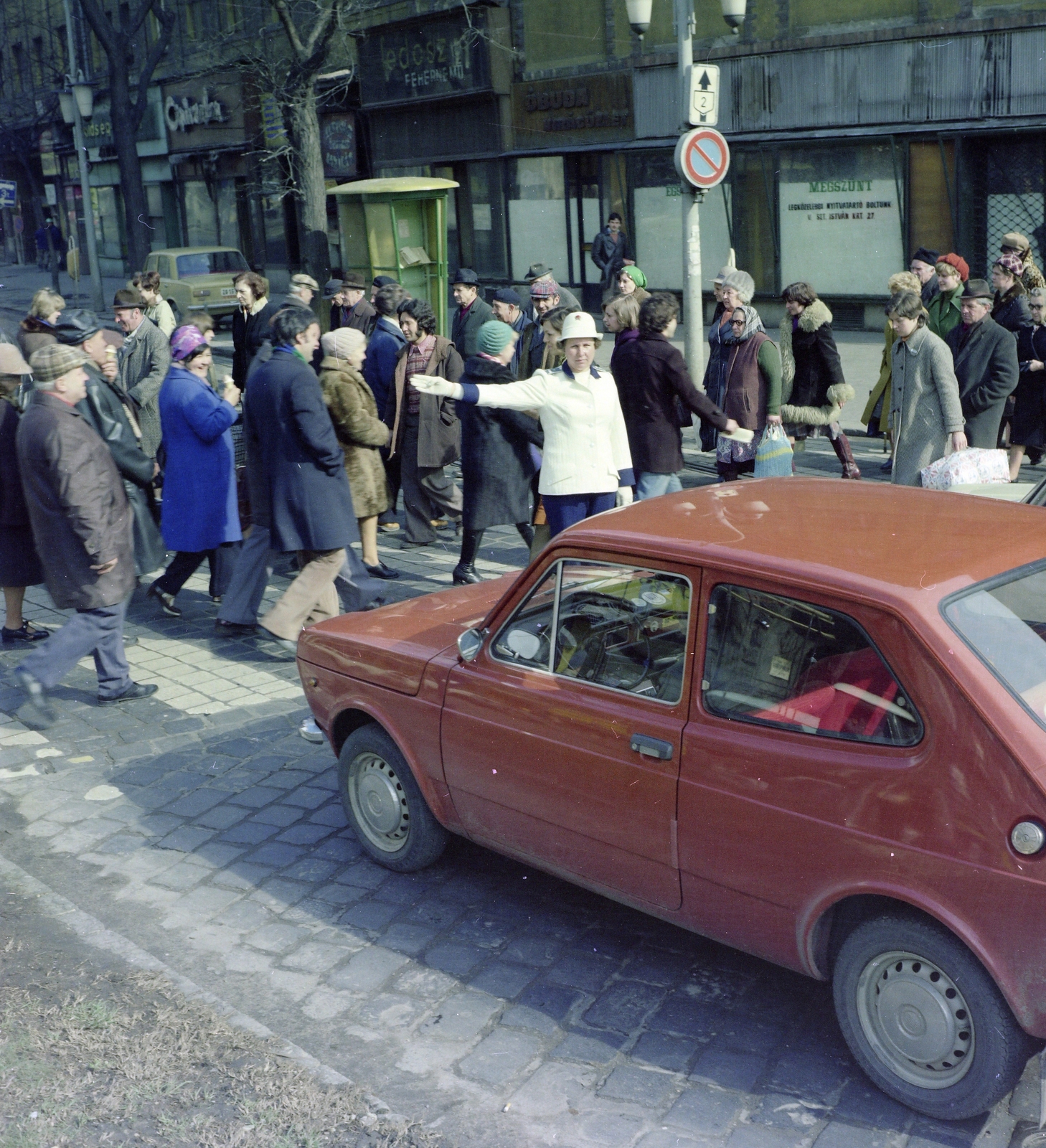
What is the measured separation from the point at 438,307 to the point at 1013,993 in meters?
14.8

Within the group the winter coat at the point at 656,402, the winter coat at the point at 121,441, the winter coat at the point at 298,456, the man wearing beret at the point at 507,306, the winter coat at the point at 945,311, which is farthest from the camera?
the winter coat at the point at 945,311

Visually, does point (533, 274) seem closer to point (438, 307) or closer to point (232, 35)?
point (438, 307)

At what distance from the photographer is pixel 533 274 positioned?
11961 mm

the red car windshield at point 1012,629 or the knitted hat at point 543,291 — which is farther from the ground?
the knitted hat at point 543,291

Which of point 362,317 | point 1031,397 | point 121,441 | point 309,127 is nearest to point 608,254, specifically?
point 309,127

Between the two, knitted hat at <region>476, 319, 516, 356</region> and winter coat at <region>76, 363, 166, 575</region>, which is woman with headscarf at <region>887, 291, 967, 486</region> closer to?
knitted hat at <region>476, 319, 516, 356</region>

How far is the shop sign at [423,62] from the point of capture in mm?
26281

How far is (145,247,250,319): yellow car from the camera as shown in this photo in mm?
28547

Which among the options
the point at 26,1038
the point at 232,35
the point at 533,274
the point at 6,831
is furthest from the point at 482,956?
the point at 232,35

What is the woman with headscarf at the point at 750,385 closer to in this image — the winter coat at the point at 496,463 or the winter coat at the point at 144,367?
the winter coat at the point at 496,463

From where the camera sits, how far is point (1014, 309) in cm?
1063

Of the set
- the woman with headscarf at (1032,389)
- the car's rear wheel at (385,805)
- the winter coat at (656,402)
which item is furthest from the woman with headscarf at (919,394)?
the car's rear wheel at (385,805)

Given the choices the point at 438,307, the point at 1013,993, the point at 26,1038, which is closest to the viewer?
the point at 1013,993

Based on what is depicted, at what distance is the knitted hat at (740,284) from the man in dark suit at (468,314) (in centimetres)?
229
